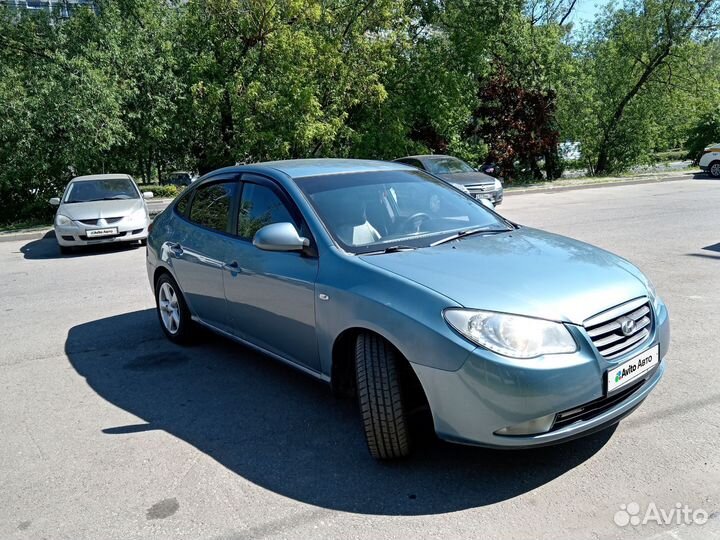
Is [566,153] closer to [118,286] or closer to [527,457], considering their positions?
[118,286]

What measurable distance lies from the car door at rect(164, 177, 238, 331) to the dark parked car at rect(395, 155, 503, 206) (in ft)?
32.9

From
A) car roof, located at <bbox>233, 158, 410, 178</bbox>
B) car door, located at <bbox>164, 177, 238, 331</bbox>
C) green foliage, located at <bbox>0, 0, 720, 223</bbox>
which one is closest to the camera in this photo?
car roof, located at <bbox>233, 158, 410, 178</bbox>

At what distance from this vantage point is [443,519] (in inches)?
117

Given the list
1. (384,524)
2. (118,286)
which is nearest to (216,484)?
(384,524)

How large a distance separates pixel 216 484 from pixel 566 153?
2585cm

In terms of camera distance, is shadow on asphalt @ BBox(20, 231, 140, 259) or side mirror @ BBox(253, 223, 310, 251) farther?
shadow on asphalt @ BBox(20, 231, 140, 259)

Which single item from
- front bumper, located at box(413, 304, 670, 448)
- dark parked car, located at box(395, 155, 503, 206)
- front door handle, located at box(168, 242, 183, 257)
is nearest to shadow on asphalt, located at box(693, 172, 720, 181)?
dark parked car, located at box(395, 155, 503, 206)

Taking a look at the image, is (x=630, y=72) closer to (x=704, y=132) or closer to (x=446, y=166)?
(x=704, y=132)

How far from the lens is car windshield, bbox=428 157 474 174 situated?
16.3 metres

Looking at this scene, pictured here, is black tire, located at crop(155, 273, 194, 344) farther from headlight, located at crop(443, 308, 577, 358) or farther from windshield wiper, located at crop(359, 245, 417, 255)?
headlight, located at crop(443, 308, 577, 358)

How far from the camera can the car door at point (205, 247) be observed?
16.2ft

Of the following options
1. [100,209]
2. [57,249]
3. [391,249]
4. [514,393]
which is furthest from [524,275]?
[57,249]

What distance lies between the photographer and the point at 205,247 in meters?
5.09

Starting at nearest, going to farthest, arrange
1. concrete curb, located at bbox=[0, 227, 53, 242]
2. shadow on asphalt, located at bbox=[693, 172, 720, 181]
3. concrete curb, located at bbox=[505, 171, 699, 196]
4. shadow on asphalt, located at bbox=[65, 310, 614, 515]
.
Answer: shadow on asphalt, located at bbox=[65, 310, 614, 515]
concrete curb, located at bbox=[0, 227, 53, 242]
concrete curb, located at bbox=[505, 171, 699, 196]
shadow on asphalt, located at bbox=[693, 172, 720, 181]
